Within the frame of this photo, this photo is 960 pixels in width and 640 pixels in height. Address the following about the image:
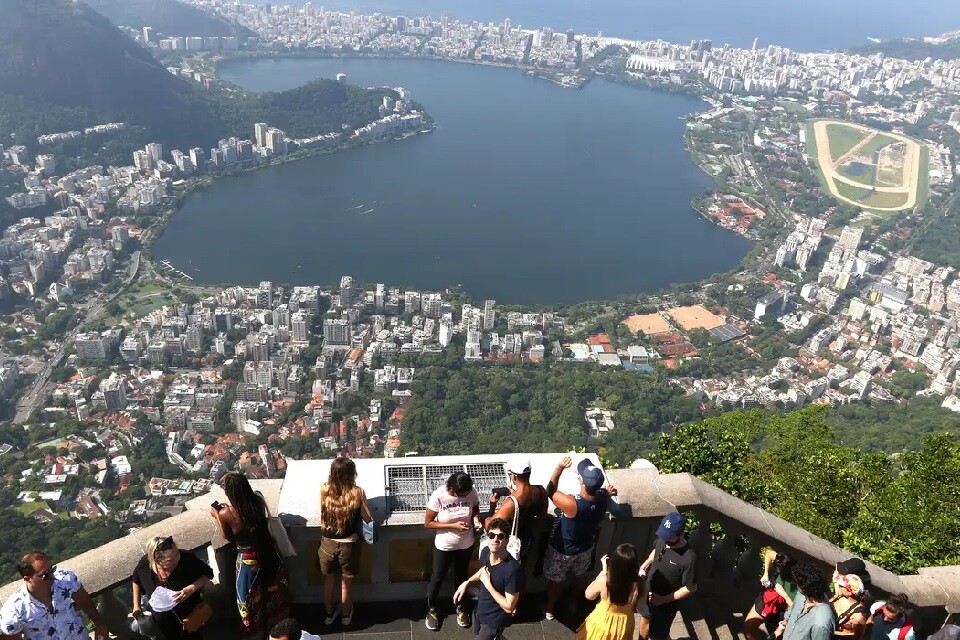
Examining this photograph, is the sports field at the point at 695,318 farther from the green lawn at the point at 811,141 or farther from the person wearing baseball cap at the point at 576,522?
the green lawn at the point at 811,141

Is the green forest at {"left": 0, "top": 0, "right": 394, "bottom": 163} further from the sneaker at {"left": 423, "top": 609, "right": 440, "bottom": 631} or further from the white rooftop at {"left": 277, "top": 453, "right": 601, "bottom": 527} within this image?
the sneaker at {"left": 423, "top": 609, "right": 440, "bottom": 631}

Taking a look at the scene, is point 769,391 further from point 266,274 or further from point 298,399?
point 266,274

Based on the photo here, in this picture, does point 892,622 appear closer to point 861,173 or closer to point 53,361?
point 53,361

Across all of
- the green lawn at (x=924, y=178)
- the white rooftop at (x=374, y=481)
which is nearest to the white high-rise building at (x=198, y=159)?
the green lawn at (x=924, y=178)

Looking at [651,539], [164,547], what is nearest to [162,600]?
[164,547]

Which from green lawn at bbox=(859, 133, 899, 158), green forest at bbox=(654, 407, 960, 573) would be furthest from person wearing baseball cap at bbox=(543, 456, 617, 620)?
green lawn at bbox=(859, 133, 899, 158)

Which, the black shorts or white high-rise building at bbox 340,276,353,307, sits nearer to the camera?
the black shorts

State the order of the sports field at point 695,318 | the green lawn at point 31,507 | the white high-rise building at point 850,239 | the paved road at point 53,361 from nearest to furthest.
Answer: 1. the green lawn at point 31,507
2. the paved road at point 53,361
3. the sports field at point 695,318
4. the white high-rise building at point 850,239
